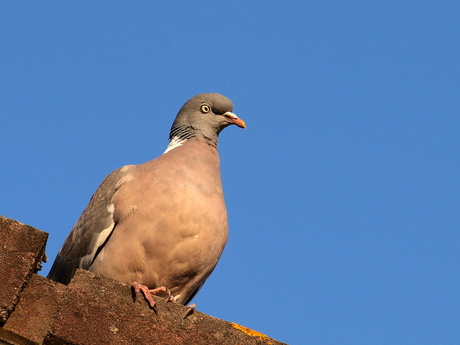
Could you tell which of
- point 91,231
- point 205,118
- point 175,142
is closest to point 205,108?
point 205,118

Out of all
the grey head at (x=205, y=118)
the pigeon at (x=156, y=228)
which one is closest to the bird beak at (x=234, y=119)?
the grey head at (x=205, y=118)

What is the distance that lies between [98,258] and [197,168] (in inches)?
44.3

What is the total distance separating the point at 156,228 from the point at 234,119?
262 cm

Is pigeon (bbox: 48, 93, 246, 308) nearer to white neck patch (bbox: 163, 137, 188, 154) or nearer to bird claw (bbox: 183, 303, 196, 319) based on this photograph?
white neck patch (bbox: 163, 137, 188, 154)

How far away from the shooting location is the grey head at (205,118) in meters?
7.59

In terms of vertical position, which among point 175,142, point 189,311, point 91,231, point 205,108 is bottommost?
point 189,311

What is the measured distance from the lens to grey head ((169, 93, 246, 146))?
299 inches

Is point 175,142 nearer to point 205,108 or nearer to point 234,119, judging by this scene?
point 205,108

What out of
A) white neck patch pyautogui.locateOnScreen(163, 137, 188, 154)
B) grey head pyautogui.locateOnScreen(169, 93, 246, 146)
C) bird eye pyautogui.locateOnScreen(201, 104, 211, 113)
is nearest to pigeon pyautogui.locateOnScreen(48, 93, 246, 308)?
white neck patch pyautogui.locateOnScreen(163, 137, 188, 154)

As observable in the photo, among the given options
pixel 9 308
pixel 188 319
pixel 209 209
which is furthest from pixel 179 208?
pixel 9 308

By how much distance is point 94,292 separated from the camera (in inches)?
155

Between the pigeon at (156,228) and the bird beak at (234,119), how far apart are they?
1416 mm

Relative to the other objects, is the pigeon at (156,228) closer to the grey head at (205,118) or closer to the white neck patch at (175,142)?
the white neck patch at (175,142)

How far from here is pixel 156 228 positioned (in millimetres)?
5707
